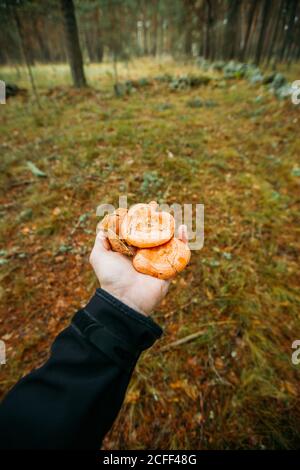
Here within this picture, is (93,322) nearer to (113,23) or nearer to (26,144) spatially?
(26,144)

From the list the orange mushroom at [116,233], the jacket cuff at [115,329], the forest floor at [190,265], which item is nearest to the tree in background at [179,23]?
the forest floor at [190,265]

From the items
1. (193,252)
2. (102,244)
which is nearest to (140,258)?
(102,244)

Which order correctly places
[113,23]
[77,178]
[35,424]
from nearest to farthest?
1. [35,424]
2. [77,178]
3. [113,23]

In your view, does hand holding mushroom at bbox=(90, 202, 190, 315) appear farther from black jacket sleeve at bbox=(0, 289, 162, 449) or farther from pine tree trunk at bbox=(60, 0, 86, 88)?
pine tree trunk at bbox=(60, 0, 86, 88)

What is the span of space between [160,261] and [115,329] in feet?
2.06

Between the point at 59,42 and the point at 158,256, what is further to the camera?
the point at 59,42

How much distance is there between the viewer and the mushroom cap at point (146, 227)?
5.93 ft

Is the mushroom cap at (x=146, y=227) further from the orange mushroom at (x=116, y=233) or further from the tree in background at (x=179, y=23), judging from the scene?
the tree in background at (x=179, y=23)

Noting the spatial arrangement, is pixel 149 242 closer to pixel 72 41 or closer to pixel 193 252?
pixel 193 252

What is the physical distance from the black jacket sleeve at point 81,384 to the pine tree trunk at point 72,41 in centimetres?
1309

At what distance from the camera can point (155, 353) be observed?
2607 millimetres

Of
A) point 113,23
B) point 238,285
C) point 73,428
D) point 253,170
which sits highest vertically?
point 113,23
